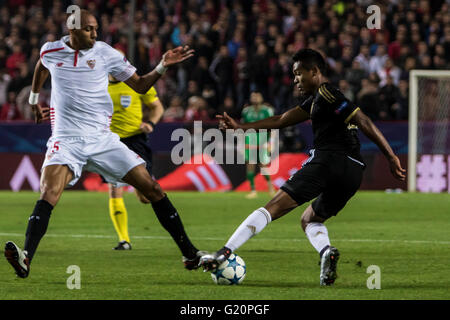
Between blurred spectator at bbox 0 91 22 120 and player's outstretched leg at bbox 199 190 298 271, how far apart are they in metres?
16.6

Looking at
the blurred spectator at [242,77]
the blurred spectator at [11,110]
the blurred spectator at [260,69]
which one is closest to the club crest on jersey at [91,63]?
the blurred spectator at [260,69]

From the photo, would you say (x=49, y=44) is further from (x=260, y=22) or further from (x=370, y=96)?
(x=260, y=22)

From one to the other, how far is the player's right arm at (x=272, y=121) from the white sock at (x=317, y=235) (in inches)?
34.6

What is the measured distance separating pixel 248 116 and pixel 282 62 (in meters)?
2.47

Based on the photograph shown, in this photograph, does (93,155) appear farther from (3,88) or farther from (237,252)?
(3,88)

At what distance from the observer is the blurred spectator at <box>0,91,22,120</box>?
76.0ft

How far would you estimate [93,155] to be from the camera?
7992mm

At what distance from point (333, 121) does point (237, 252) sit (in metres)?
3.06

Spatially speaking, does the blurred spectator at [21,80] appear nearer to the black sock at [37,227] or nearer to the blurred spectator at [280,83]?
the blurred spectator at [280,83]

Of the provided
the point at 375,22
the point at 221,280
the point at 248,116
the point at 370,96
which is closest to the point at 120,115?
the point at 221,280

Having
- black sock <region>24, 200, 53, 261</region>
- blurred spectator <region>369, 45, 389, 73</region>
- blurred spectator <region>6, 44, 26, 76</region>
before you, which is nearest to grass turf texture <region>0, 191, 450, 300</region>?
black sock <region>24, 200, 53, 261</region>

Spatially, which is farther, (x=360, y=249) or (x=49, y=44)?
(x=360, y=249)
